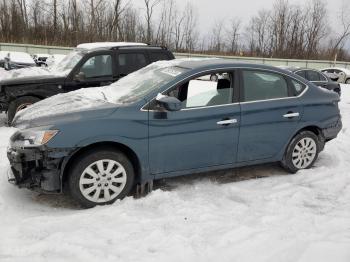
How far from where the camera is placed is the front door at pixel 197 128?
4.72m

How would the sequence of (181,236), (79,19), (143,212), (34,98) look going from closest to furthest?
(181,236), (143,212), (34,98), (79,19)

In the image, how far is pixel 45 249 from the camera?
3537mm

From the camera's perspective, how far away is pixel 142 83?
524 cm

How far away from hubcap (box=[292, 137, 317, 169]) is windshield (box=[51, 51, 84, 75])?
519 cm

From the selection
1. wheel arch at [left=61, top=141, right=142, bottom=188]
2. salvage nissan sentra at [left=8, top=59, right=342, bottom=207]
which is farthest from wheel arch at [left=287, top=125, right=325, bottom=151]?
wheel arch at [left=61, top=141, right=142, bottom=188]

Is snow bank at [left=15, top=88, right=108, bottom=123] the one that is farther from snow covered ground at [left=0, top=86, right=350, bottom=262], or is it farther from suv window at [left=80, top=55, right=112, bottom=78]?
suv window at [left=80, top=55, right=112, bottom=78]

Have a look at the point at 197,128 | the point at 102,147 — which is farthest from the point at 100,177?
the point at 197,128

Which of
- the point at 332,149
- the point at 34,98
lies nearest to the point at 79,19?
the point at 34,98

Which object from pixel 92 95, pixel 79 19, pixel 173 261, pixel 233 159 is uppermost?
pixel 79 19

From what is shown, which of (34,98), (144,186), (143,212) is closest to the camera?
(143,212)

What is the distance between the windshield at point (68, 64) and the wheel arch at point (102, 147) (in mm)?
4632

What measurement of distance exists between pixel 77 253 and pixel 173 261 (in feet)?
2.74

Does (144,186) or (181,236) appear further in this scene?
(144,186)

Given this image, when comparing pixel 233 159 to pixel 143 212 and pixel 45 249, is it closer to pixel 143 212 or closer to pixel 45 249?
pixel 143 212
